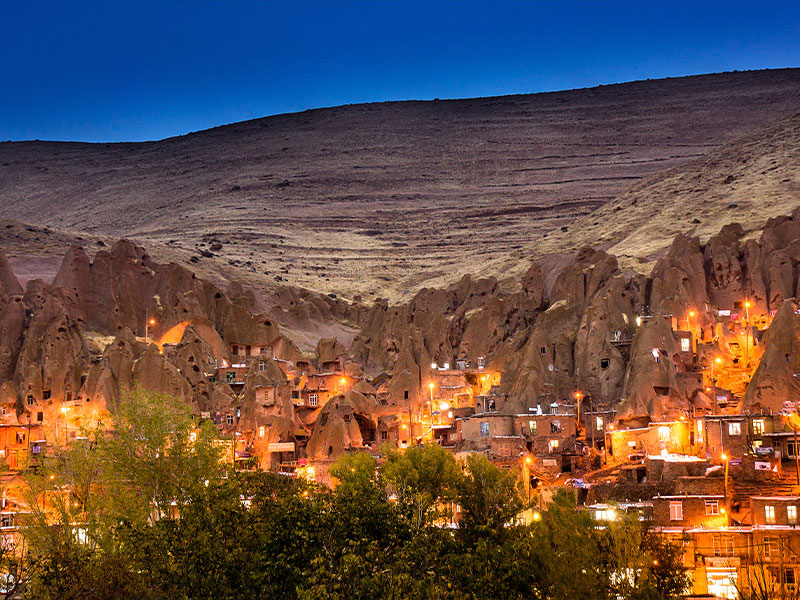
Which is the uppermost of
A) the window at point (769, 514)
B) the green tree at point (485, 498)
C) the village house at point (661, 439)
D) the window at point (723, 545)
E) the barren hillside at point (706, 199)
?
the barren hillside at point (706, 199)

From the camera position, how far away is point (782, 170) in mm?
156375

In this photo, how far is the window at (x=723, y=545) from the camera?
5497cm

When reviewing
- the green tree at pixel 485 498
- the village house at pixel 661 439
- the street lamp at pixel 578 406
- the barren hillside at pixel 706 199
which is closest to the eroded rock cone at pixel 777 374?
the village house at pixel 661 439

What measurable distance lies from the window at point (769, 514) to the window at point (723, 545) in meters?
2.41

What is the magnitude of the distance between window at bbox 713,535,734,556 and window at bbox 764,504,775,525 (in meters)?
2.41

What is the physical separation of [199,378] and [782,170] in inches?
3838

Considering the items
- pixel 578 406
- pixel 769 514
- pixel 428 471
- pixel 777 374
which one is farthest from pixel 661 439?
pixel 769 514

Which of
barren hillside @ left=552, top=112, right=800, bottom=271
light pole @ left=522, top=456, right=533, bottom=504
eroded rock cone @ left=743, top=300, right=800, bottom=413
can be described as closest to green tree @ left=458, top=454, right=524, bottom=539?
light pole @ left=522, top=456, right=533, bottom=504

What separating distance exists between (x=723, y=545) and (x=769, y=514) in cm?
301

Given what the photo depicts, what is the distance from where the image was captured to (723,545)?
55250mm

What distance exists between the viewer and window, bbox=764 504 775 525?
2207 inches

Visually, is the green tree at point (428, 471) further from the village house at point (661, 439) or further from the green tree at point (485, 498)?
the village house at point (661, 439)

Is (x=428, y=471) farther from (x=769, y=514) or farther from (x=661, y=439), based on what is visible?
(x=769, y=514)

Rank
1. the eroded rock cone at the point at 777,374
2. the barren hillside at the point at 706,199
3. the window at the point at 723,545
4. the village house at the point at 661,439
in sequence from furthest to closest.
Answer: the barren hillside at the point at 706,199 < the eroded rock cone at the point at 777,374 < the village house at the point at 661,439 < the window at the point at 723,545
